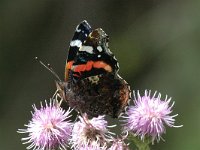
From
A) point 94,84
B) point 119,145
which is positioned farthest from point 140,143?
point 94,84

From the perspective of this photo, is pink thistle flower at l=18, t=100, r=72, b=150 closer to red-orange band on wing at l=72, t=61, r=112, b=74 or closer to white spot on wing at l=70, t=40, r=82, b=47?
red-orange band on wing at l=72, t=61, r=112, b=74

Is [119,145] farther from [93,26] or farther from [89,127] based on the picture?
[93,26]

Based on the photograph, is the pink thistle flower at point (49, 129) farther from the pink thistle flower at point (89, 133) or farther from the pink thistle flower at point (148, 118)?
the pink thistle flower at point (148, 118)

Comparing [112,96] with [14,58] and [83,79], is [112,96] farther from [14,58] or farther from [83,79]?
[14,58]

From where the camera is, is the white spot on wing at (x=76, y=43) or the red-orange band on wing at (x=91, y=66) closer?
the red-orange band on wing at (x=91, y=66)

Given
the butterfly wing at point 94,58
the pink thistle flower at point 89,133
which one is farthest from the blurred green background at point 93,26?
the butterfly wing at point 94,58

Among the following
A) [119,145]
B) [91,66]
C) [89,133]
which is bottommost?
[119,145]
